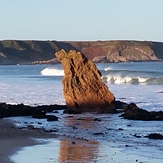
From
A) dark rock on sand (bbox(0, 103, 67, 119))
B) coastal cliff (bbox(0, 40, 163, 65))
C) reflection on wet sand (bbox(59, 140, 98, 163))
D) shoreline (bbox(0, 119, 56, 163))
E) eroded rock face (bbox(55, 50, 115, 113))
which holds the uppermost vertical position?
coastal cliff (bbox(0, 40, 163, 65))

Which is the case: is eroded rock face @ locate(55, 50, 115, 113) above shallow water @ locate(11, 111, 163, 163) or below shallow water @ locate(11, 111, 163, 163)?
above

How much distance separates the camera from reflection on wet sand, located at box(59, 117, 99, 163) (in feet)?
51.2

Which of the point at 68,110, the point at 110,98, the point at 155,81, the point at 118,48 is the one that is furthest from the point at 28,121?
the point at 118,48

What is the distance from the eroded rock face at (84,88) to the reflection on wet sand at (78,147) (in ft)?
21.1

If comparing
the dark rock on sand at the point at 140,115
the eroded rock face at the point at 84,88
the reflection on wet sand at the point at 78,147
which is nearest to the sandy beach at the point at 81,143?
the reflection on wet sand at the point at 78,147

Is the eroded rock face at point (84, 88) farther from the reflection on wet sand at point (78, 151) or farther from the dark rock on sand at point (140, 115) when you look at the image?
the reflection on wet sand at point (78, 151)

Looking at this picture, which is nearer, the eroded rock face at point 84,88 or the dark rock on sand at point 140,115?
the dark rock on sand at point 140,115

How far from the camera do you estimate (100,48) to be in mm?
186875

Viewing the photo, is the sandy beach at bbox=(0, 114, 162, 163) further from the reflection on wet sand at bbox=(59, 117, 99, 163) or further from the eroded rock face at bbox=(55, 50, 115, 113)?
the eroded rock face at bbox=(55, 50, 115, 113)

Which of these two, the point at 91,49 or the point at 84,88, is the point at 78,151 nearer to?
the point at 84,88

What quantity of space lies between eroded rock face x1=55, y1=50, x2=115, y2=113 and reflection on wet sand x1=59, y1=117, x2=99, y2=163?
6.42 m

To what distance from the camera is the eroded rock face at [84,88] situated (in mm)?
31484

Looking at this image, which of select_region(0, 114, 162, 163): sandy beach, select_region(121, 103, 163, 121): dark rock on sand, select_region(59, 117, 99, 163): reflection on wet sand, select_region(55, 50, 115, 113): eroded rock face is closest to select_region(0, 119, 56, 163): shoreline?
select_region(0, 114, 162, 163): sandy beach

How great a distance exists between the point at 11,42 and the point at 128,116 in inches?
6387
